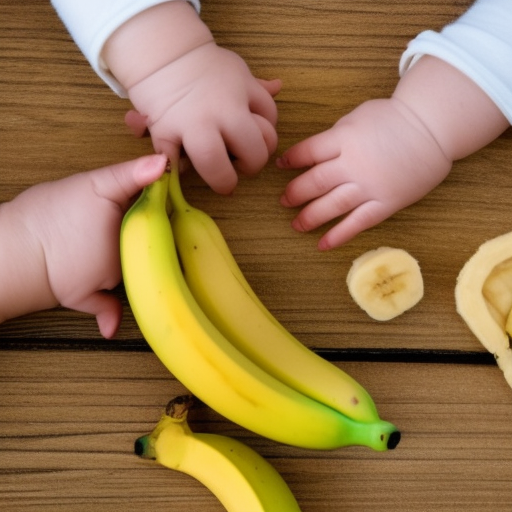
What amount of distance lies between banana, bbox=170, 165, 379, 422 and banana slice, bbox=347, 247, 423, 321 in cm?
9

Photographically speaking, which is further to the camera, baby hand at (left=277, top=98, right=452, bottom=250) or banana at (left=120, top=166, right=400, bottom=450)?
baby hand at (left=277, top=98, right=452, bottom=250)

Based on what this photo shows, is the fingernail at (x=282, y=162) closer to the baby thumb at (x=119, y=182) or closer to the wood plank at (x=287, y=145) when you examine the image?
the wood plank at (x=287, y=145)

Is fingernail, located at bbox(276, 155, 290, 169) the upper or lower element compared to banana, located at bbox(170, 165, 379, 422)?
upper

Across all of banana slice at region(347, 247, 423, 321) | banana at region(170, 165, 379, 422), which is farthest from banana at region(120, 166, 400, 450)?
banana slice at region(347, 247, 423, 321)

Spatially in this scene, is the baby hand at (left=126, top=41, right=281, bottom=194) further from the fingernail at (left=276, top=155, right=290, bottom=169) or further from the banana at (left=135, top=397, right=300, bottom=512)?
the banana at (left=135, top=397, right=300, bottom=512)

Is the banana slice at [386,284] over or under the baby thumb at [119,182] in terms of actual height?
under

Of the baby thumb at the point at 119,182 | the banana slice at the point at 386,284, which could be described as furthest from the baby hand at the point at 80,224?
the banana slice at the point at 386,284

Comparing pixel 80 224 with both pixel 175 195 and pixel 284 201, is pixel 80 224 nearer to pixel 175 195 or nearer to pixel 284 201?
pixel 175 195

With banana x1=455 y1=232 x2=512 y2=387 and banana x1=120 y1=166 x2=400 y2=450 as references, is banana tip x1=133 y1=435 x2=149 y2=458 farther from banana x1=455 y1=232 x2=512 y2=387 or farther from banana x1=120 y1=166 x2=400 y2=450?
banana x1=455 y1=232 x2=512 y2=387

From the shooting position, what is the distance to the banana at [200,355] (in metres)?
0.50

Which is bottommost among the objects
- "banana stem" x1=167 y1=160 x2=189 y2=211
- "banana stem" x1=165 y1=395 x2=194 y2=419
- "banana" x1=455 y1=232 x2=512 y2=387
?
"banana stem" x1=165 y1=395 x2=194 y2=419

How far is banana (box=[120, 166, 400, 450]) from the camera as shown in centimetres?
50

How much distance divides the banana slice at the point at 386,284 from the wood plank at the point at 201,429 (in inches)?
2.2

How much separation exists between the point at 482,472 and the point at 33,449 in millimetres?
422
